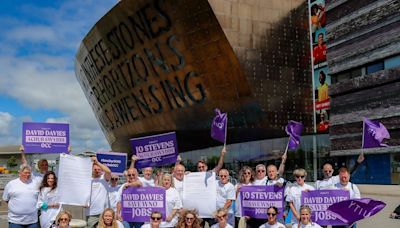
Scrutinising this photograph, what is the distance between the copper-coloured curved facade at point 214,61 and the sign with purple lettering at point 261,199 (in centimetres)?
1672

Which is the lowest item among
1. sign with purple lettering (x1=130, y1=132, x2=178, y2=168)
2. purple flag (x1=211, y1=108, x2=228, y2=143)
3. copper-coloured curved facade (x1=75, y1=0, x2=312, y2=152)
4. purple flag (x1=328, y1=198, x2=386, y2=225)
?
purple flag (x1=328, y1=198, x2=386, y2=225)

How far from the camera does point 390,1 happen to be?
22734 mm

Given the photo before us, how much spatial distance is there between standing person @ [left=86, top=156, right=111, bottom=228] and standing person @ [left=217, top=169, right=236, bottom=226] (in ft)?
6.62

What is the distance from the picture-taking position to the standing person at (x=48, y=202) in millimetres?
7406

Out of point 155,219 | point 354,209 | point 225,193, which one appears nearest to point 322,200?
point 354,209

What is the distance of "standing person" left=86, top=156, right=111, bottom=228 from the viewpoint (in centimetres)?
760

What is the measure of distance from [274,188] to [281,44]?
63.7 ft

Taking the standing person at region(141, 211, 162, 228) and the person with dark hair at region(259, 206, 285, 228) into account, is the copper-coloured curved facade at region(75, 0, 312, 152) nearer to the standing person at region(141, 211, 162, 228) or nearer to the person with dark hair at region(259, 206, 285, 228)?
the person with dark hair at region(259, 206, 285, 228)

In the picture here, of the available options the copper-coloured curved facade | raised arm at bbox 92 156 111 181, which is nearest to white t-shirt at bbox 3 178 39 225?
raised arm at bbox 92 156 111 181

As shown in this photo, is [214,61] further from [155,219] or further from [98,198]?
[155,219]

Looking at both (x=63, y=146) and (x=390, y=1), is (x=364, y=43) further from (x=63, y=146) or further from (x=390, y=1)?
(x=63, y=146)

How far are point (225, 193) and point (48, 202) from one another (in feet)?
10.2

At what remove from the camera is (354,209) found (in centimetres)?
660

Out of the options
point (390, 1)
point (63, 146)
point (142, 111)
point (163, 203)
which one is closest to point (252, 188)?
point (163, 203)
